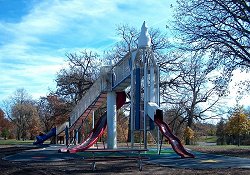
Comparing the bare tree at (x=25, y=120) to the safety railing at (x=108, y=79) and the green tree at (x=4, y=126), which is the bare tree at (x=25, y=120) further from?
the safety railing at (x=108, y=79)

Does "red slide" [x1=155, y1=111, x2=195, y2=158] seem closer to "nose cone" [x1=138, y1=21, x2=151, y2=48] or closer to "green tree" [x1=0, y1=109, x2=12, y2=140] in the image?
"nose cone" [x1=138, y1=21, x2=151, y2=48]

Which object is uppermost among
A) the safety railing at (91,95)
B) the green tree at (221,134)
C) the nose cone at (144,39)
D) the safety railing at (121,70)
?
the nose cone at (144,39)

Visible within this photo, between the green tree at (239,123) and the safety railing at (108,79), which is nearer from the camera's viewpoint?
the safety railing at (108,79)

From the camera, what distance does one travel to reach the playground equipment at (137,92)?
19.9m

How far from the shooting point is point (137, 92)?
21.4m

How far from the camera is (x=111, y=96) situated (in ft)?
84.2

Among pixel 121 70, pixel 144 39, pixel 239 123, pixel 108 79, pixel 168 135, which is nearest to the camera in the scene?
pixel 168 135

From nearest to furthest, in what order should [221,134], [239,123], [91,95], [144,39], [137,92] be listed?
1. [137,92]
2. [144,39]
3. [91,95]
4. [239,123]
5. [221,134]

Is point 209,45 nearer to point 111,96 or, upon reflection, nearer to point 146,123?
point 146,123

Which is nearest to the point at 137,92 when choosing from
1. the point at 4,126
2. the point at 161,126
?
the point at 161,126

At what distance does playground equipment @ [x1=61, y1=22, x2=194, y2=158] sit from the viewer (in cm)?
1992

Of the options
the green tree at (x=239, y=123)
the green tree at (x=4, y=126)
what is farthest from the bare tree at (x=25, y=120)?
the green tree at (x=239, y=123)

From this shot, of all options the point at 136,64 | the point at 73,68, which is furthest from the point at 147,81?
the point at 73,68

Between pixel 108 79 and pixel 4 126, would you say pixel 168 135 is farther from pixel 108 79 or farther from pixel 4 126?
pixel 4 126
